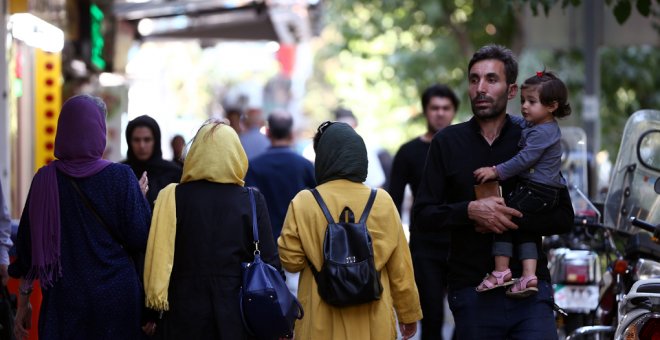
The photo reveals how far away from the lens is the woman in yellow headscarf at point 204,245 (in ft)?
22.8

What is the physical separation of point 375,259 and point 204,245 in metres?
0.87

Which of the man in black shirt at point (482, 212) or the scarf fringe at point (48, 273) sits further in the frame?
the scarf fringe at point (48, 273)

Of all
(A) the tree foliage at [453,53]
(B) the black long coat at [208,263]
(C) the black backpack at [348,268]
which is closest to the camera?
(C) the black backpack at [348,268]

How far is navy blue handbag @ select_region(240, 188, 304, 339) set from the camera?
6930 millimetres

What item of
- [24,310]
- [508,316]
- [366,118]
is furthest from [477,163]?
[366,118]

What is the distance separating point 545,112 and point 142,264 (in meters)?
2.21

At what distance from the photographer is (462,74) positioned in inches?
957

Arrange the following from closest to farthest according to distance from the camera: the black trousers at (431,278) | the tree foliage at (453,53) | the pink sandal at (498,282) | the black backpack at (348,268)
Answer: the pink sandal at (498,282) → the black backpack at (348,268) → the black trousers at (431,278) → the tree foliage at (453,53)

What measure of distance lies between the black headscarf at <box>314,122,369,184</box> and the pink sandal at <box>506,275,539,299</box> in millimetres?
1006

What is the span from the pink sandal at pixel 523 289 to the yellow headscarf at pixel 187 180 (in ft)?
5.05

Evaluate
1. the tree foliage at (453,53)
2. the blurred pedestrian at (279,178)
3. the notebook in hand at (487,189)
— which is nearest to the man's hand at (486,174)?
the notebook in hand at (487,189)

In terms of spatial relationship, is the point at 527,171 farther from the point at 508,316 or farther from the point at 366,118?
the point at 366,118

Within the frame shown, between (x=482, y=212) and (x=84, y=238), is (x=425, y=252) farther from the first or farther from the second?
(x=84, y=238)

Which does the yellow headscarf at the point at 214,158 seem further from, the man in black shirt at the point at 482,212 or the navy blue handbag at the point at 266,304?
the man in black shirt at the point at 482,212
